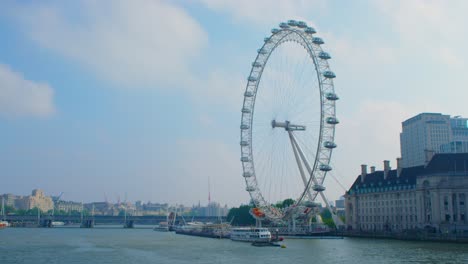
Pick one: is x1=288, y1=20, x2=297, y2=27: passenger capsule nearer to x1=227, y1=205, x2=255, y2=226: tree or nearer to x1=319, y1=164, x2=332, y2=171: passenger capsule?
x1=319, y1=164, x2=332, y2=171: passenger capsule

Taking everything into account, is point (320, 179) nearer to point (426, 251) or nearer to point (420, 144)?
point (426, 251)

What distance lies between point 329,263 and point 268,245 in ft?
65.2

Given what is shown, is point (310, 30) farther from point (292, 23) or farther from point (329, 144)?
point (329, 144)

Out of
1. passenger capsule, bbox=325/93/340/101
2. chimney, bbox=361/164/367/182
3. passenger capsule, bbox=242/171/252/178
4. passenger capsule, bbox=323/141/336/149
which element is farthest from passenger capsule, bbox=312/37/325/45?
chimney, bbox=361/164/367/182

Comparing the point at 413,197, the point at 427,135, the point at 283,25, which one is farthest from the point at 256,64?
the point at 427,135

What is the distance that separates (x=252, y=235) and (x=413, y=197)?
23.1 meters

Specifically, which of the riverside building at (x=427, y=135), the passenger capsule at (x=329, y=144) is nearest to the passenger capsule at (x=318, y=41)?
the passenger capsule at (x=329, y=144)

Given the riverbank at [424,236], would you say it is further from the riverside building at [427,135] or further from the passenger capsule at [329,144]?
the riverside building at [427,135]

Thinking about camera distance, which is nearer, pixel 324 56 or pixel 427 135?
pixel 324 56

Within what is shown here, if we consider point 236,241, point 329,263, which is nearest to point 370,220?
point 236,241

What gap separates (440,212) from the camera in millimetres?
70312

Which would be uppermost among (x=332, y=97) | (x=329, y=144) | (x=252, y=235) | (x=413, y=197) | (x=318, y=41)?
(x=318, y=41)

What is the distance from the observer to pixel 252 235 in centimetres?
7119

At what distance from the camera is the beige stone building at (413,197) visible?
230 ft
